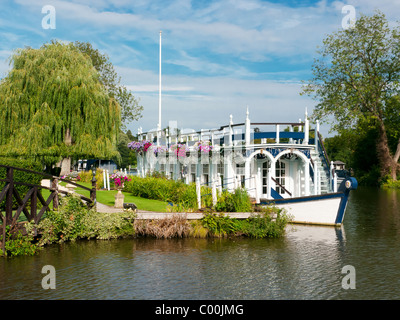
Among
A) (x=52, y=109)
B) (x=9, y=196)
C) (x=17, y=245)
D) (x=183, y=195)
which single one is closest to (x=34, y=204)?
(x=9, y=196)

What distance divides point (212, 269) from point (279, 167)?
13.0m

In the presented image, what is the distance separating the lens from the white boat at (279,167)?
2000cm

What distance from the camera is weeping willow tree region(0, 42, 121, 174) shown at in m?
30.9

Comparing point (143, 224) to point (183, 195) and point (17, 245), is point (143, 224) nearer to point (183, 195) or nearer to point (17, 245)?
point (17, 245)

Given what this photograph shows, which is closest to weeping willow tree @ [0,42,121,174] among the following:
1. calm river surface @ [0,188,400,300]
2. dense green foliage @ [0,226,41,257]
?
Result: calm river surface @ [0,188,400,300]

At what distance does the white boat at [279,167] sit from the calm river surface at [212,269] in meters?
2.95

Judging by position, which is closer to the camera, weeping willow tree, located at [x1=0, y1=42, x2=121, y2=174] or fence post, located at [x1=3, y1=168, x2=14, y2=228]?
fence post, located at [x1=3, y1=168, x2=14, y2=228]

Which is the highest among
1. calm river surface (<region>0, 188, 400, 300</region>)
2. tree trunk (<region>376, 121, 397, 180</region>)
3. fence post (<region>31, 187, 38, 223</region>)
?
tree trunk (<region>376, 121, 397, 180</region>)

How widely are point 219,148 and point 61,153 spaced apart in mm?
13088

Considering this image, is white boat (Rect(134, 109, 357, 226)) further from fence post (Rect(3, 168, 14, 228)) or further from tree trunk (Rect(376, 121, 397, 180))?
tree trunk (Rect(376, 121, 397, 180))

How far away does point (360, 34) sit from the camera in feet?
167

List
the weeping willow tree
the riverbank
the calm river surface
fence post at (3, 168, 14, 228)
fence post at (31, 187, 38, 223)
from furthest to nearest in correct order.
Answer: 1. the weeping willow tree
2. the riverbank
3. fence post at (31, 187, 38, 223)
4. fence post at (3, 168, 14, 228)
5. the calm river surface

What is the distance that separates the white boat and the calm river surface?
116 inches
